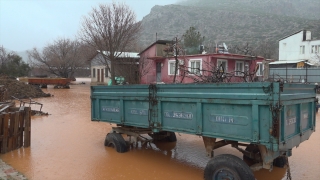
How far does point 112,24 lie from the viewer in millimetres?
30000

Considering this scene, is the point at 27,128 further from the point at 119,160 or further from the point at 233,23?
the point at 233,23

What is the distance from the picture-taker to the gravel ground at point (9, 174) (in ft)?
18.9

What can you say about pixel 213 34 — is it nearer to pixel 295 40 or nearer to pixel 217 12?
pixel 217 12

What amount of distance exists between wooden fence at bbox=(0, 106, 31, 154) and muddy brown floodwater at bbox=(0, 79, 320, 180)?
24cm

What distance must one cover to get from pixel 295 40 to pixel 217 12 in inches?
4395

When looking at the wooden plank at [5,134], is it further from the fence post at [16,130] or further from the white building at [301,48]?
the white building at [301,48]

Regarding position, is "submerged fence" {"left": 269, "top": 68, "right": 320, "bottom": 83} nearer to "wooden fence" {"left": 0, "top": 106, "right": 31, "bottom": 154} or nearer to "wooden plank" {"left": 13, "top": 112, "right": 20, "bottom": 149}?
"wooden fence" {"left": 0, "top": 106, "right": 31, "bottom": 154}

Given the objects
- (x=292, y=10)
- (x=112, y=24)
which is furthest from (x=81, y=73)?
(x=292, y=10)

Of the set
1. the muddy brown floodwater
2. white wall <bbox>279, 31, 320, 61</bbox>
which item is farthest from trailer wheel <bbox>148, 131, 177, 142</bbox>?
white wall <bbox>279, 31, 320, 61</bbox>

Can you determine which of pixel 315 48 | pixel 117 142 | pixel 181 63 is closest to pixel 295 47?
pixel 315 48

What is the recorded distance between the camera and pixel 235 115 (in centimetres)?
511

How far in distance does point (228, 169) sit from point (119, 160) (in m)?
Result: 3.15

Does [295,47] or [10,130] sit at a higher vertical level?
[295,47]

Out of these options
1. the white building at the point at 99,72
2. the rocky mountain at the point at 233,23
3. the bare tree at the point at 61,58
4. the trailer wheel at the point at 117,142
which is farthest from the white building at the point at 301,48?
the trailer wheel at the point at 117,142
